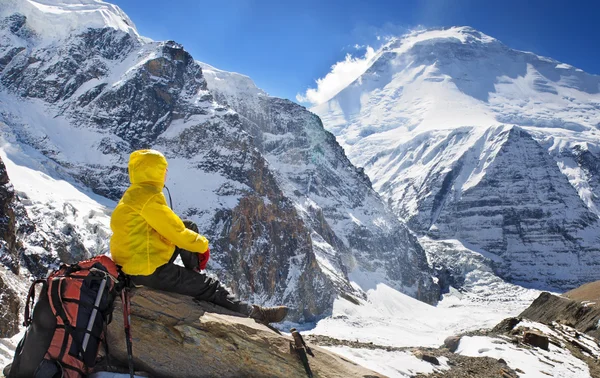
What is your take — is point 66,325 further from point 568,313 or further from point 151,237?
point 568,313

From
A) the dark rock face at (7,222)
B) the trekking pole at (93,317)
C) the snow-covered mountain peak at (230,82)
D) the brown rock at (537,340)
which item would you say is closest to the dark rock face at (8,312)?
the trekking pole at (93,317)

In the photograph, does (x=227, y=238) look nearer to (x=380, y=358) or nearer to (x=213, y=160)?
(x=213, y=160)

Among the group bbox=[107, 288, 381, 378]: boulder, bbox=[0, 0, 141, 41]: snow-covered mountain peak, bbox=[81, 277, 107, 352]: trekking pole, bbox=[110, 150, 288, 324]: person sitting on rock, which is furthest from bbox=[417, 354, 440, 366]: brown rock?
bbox=[0, 0, 141, 41]: snow-covered mountain peak

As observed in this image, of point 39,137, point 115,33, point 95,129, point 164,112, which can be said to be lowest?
point 39,137

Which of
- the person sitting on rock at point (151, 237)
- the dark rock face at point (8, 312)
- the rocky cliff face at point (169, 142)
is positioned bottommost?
the dark rock face at point (8, 312)

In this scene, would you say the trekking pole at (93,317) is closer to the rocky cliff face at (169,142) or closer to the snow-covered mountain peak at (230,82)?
the rocky cliff face at (169,142)

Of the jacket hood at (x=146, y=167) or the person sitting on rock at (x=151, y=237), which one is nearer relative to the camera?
the person sitting on rock at (x=151, y=237)

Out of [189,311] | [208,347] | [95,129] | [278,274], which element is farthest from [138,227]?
[95,129]

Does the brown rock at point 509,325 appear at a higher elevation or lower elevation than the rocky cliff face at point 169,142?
lower
